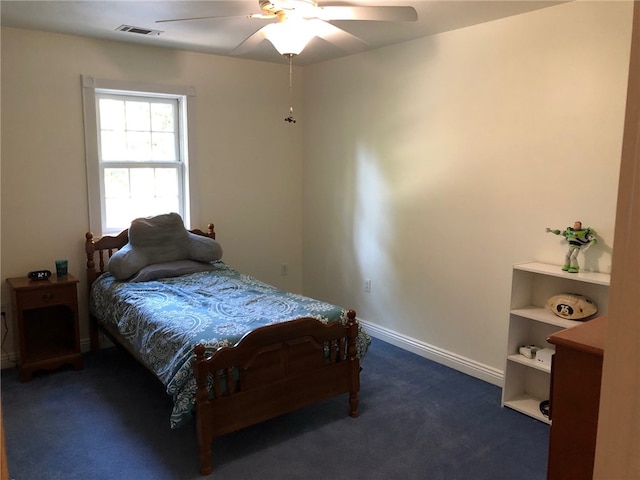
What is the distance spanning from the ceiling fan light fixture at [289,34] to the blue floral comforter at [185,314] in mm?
1500

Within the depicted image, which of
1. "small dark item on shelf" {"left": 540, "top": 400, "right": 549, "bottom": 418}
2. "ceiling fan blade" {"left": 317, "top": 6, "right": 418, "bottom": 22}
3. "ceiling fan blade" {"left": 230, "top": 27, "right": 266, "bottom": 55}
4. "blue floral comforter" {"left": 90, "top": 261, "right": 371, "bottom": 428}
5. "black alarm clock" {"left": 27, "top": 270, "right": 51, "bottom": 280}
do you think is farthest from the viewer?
"black alarm clock" {"left": 27, "top": 270, "right": 51, "bottom": 280}

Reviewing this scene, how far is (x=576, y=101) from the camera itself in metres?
2.92

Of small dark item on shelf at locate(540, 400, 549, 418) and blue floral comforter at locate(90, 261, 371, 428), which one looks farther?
small dark item on shelf at locate(540, 400, 549, 418)

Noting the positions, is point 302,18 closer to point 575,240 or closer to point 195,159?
point 575,240

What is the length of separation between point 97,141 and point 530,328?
11.3 ft

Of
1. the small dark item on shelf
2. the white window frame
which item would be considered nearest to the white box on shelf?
the small dark item on shelf

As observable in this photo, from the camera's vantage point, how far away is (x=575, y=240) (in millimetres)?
2893

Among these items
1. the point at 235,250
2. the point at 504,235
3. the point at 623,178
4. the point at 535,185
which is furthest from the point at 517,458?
the point at 235,250

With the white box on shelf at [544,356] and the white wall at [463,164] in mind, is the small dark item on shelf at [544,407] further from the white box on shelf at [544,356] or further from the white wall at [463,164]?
the white wall at [463,164]

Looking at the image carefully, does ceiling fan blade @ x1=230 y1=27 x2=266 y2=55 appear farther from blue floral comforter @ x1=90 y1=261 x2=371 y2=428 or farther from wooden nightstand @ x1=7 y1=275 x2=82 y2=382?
wooden nightstand @ x1=7 y1=275 x2=82 y2=382

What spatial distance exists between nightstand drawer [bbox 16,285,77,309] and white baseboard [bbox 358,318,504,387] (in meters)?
2.41

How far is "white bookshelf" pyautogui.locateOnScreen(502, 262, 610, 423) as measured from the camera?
3018 millimetres

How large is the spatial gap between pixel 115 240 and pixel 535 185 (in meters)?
3.13

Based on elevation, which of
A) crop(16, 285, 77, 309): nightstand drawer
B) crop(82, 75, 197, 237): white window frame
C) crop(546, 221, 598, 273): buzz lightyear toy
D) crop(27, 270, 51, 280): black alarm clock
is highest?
crop(82, 75, 197, 237): white window frame
